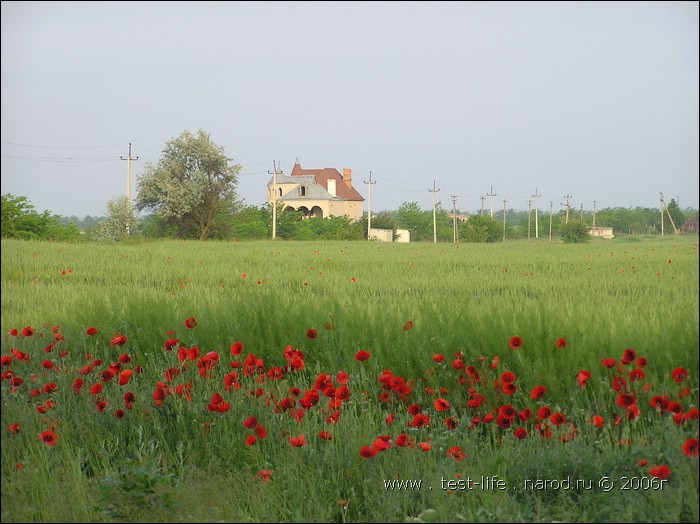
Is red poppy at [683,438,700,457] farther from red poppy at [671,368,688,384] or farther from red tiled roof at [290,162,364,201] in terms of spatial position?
red tiled roof at [290,162,364,201]

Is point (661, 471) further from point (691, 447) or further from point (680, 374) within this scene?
point (680, 374)

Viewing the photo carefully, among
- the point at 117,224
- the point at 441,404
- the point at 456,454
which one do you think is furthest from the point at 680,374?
the point at 117,224

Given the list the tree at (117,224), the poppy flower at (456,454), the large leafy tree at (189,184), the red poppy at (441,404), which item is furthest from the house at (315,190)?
the poppy flower at (456,454)

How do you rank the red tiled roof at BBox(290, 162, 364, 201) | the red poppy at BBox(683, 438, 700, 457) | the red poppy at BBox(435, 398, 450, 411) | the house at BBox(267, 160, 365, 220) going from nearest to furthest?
the red poppy at BBox(683, 438, 700, 457) < the red poppy at BBox(435, 398, 450, 411) < the house at BBox(267, 160, 365, 220) < the red tiled roof at BBox(290, 162, 364, 201)

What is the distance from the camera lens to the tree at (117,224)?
1175 cm

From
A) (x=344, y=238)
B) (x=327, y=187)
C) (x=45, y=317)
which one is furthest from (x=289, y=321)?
(x=344, y=238)

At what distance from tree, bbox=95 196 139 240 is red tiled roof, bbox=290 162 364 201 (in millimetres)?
4339

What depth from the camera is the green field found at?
111 inches

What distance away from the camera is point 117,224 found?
42.1 feet

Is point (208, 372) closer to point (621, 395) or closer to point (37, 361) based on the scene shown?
point (37, 361)

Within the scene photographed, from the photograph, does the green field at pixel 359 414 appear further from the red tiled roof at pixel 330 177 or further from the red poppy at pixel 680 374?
the red tiled roof at pixel 330 177

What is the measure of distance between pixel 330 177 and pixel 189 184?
1011 cm

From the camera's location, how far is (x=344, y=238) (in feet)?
87.8

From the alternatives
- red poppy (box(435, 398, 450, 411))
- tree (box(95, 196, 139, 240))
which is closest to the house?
tree (box(95, 196, 139, 240))
